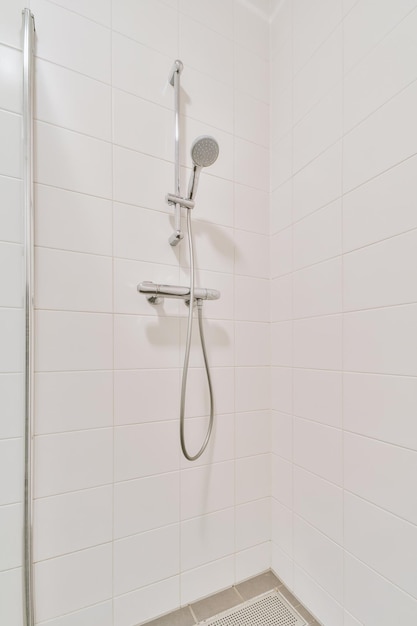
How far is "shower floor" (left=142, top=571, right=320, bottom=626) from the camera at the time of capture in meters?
0.94

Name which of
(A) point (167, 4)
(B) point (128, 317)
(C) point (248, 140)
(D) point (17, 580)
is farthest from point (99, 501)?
(A) point (167, 4)

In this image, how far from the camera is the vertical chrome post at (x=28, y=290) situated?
2.50 ft

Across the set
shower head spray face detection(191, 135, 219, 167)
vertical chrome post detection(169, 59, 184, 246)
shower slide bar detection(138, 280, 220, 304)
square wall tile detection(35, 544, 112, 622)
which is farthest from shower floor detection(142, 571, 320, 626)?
shower head spray face detection(191, 135, 219, 167)

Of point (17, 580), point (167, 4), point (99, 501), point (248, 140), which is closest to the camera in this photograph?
point (17, 580)

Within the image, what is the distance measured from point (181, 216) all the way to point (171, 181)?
0.13 metres

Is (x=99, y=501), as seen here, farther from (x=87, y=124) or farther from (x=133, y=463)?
(x=87, y=124)

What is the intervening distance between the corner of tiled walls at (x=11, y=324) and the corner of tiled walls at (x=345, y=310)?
2.87 ft

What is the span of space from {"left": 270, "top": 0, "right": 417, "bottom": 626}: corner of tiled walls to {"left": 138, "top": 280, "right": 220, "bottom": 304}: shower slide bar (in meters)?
0.34

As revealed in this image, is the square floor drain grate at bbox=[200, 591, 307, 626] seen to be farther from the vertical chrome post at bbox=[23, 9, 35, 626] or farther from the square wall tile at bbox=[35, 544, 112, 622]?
the vertical chrome post at bbox=[23, 9, 35, 626]

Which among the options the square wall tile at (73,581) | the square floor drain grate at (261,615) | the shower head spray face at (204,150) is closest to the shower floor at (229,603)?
the square floor drain grate at (261,615)

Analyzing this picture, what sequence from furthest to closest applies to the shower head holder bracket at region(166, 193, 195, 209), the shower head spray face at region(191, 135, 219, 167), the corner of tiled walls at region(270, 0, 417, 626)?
1. the shower head holder bracket at region(166, 193, 195, 209)
2. the shower head spray face at region(191, 135, 219, 167)
3. the corner of tiled walls at region(270, 0, 417, 626)

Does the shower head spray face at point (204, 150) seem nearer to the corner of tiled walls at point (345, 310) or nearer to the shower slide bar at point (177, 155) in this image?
the shower slide bar at point (177, 155)

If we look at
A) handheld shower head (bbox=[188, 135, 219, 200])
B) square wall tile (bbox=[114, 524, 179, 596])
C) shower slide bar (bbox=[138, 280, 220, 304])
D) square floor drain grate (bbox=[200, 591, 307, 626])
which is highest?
handheld shower head (bbox=[188, 135, 219, 200])

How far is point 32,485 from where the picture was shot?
0.79m
